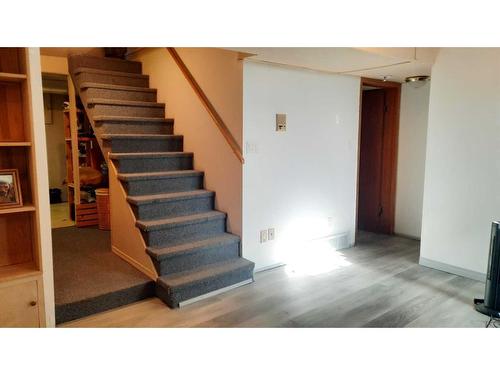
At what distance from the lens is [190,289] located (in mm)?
2939

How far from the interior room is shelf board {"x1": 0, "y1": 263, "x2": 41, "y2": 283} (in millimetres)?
15

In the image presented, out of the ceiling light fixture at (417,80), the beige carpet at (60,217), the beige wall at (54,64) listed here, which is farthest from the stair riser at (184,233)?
the beige wall at (54,64)

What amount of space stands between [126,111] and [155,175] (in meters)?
1.14

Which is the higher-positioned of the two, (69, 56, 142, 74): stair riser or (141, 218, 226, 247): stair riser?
(69, 56, 142, 74): stair riser

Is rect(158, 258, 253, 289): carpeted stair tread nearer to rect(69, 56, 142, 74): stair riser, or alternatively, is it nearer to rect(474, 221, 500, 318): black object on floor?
rect(474, 221, 500, 318): black object on floor

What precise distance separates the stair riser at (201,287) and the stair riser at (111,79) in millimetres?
2733

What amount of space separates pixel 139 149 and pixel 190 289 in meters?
1.67

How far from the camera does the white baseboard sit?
134 inches

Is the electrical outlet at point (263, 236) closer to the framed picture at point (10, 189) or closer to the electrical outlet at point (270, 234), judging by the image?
the electrical outlet at point (270, 234)

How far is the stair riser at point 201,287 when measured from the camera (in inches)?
113

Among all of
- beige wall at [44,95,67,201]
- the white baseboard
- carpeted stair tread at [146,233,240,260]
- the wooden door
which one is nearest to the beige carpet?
beige wall at [44,95,67,201]
